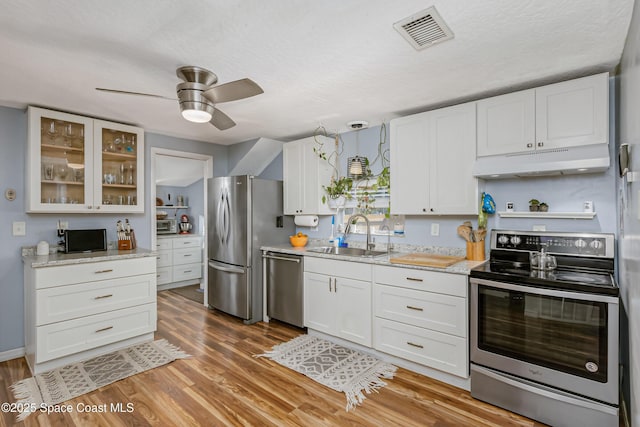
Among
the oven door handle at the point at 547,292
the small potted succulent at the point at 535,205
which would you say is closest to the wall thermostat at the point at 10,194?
the oven door handle at the point at 547,292

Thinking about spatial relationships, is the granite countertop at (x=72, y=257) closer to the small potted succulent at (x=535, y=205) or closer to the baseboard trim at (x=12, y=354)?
the baseboard trim at (x=12, y=354)

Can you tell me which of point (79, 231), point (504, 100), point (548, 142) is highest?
point (504, 100)

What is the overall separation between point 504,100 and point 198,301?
4.48 meters

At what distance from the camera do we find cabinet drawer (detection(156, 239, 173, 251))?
17.6 ft

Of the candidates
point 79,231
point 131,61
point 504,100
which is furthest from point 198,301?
point 504,100

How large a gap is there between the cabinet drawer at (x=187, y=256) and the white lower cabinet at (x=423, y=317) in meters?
3.96

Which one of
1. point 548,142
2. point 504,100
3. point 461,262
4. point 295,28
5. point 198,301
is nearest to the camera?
point 295,28

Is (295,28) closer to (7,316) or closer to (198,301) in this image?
(7,316)

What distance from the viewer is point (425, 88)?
260cm

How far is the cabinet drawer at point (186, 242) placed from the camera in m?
5.56

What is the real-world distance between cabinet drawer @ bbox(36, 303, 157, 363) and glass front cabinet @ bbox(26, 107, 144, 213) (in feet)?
3.51

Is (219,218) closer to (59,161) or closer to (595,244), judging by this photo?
(59,161)

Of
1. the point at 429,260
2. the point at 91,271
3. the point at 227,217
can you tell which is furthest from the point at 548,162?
the point at 91,271

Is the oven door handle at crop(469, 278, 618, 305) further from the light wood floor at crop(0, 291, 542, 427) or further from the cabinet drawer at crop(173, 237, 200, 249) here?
the cabinet drawer at crop(173, 237, 200, 249)
